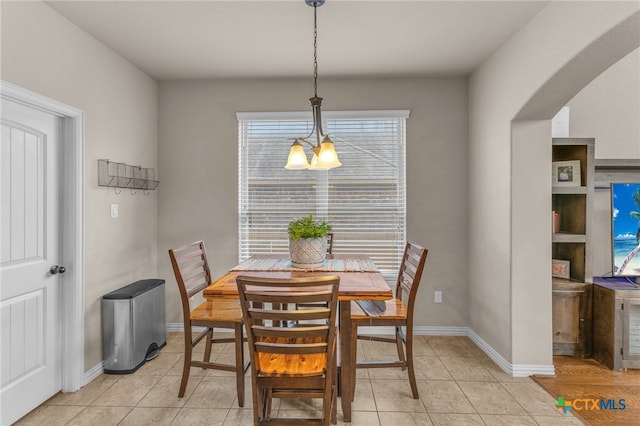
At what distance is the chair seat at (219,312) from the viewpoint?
2.35 metres

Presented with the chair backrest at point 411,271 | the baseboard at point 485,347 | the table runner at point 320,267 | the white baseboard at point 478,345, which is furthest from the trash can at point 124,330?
the chair backrest at point 411,271

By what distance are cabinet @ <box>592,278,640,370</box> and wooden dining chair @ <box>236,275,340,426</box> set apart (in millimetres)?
2426

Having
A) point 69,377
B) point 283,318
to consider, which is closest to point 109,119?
point 69,377

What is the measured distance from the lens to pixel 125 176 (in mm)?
3082

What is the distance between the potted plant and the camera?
7.80ft

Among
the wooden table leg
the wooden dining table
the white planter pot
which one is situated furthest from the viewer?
the white planter pot

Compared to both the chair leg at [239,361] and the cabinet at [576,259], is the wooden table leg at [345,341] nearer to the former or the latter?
the chair leg at [239,361]

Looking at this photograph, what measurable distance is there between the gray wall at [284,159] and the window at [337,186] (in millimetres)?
110

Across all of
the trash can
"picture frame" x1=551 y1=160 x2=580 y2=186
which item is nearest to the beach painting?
"picture frame" x1=551 y1=160 x2=580 y2=186

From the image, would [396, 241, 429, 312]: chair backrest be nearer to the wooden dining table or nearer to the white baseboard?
the wooden dining table

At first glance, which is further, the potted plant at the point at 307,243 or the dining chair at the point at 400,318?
the potted plant at the point at 307,243

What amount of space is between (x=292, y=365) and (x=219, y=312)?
92cm

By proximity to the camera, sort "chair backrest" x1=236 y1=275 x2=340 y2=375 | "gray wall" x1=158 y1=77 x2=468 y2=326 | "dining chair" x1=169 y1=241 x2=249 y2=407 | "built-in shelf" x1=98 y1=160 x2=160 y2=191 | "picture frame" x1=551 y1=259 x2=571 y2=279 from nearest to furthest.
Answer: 1. "chair backrest" x1=236 y1=275 x2=340 y2=375
2. "dining chair" x1=169 y1=241 x2=249 y2=407
3. "built-in shelf" x1=98 y1=160 x2=160 y2=191
4. "picture frame" x1=551 y1=259 x2=571 y2=279
5. "gray wall" x1=158 y1=77 x2=468 y2=326

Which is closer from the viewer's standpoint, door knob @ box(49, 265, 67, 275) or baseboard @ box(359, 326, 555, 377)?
door knob @ box(49, 265, 67, 275)
